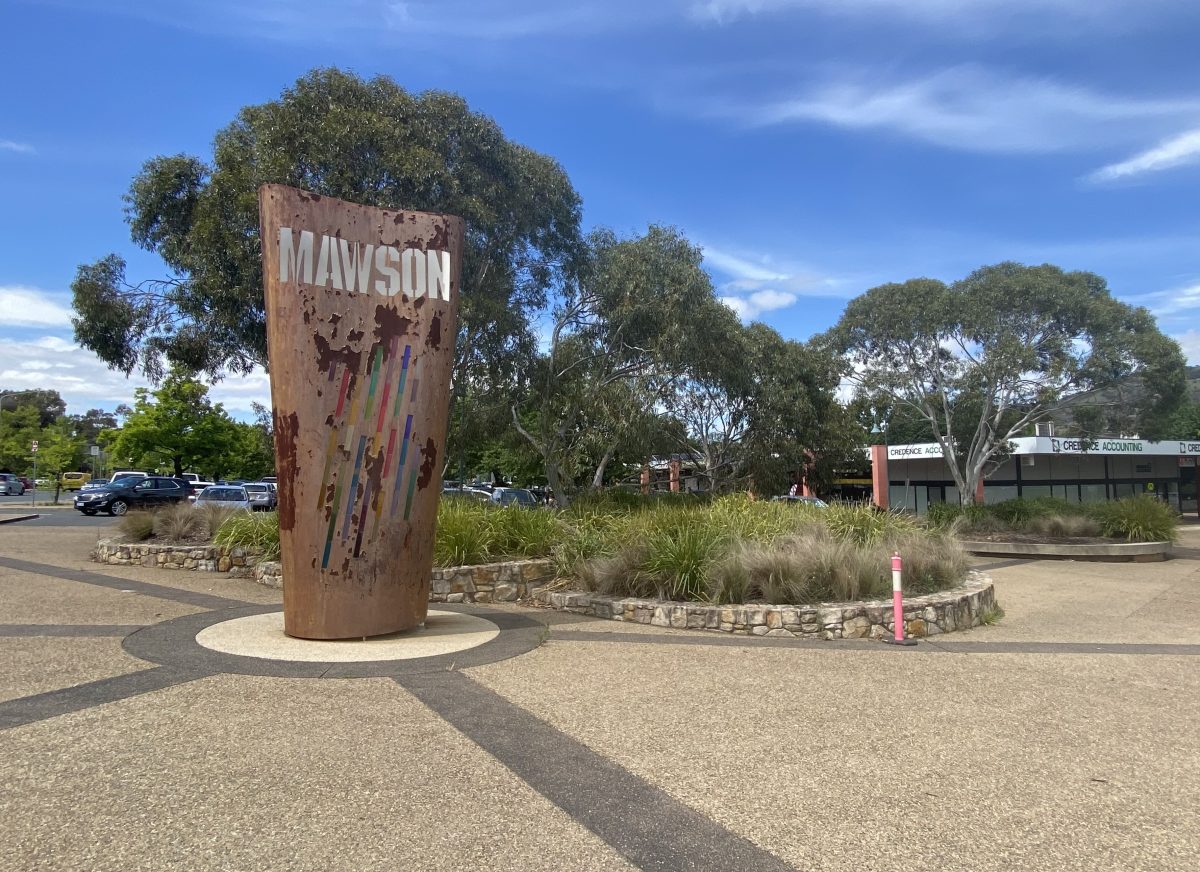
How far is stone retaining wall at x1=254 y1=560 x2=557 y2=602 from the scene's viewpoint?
11.1 m

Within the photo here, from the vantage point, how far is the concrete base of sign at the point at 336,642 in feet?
23.5

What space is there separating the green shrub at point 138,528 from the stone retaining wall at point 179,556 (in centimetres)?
31

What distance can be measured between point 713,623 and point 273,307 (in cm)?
571

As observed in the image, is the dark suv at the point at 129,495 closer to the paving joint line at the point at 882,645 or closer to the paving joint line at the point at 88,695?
the paving joint line at the point at 882,645

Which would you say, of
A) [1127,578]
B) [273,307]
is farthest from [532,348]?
[1127,578]

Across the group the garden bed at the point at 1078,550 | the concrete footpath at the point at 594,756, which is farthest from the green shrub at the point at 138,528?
the garden bed at the point at 1078,550

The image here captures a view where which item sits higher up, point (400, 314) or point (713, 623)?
point (400, 314)

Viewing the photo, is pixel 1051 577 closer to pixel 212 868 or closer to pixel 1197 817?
pixel 1197 817

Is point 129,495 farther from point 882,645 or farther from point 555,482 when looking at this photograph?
point 882,645

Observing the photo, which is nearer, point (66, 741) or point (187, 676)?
point (66, 741)

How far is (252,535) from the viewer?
12922 millimetres

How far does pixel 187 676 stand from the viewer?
625 cm

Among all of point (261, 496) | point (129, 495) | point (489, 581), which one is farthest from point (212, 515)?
point (261, 496)

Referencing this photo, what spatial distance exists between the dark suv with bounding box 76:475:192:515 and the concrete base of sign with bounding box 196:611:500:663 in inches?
991
